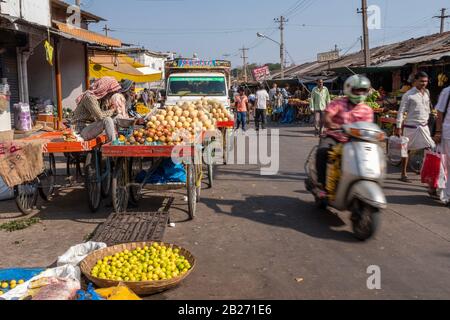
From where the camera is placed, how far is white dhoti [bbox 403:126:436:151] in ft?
26.1

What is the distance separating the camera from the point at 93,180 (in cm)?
661

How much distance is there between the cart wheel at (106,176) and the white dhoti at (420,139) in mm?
5327

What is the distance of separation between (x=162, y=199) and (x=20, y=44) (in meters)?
8.76

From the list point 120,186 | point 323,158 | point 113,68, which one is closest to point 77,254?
point 120,186

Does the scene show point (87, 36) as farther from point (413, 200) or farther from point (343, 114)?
point (413, 200)

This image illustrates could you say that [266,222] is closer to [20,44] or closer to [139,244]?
[139,244]

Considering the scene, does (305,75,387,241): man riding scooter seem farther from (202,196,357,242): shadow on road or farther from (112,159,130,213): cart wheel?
(112,159,130,213): cart wheel

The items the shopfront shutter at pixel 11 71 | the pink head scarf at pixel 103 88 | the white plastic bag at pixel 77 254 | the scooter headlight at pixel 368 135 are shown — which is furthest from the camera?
the shopfront shutter at pixel 11 71

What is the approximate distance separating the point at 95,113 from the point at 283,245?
3.44 metres

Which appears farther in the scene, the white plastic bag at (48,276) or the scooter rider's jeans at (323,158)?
the scooter rider's jeans at (323,158)

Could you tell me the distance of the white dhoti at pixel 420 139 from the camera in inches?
314

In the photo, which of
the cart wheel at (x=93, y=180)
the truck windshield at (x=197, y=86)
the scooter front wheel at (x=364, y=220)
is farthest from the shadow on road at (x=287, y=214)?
the truck windshield at (x=197, y=86)

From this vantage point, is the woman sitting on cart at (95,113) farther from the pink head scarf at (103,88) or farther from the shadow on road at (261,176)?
the shadow on road at (261,176)

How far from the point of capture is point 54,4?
728 inches
